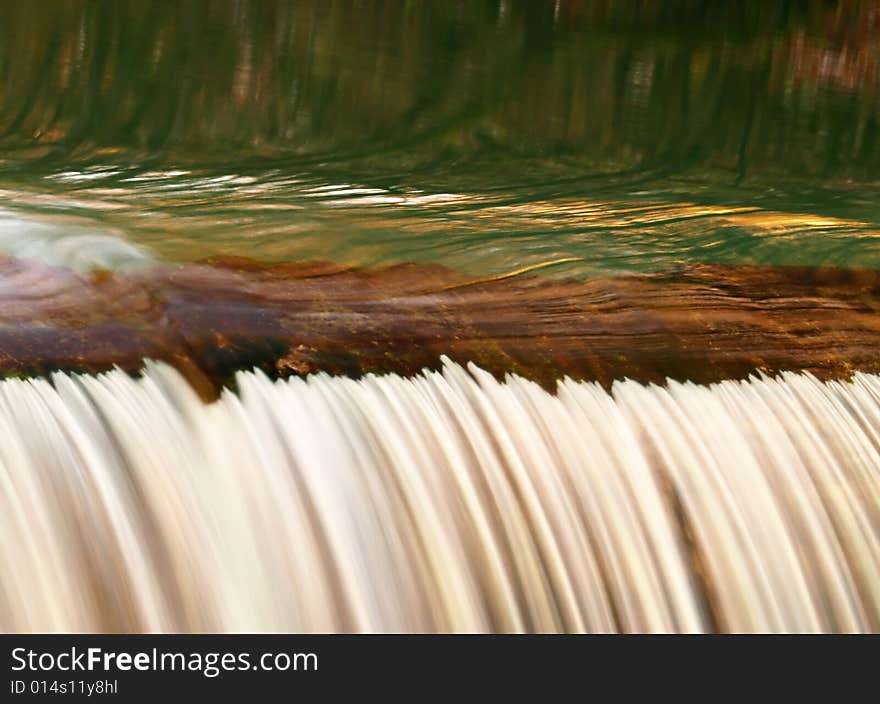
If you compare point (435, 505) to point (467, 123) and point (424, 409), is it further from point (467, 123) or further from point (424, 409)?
point (467, 123)

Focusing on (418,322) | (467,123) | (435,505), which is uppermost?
(467,123)

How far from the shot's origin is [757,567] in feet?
4.45

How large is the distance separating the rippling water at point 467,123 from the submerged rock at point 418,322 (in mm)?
150

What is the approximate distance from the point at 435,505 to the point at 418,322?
24 cm

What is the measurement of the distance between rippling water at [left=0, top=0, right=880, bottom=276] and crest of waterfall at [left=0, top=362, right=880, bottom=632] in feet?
1.25

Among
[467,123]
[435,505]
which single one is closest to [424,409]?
[435,505]

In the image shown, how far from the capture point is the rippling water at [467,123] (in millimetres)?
1916

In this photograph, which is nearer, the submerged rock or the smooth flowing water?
the smooth flowing water

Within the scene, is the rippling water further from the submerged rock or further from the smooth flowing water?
the submerged rock

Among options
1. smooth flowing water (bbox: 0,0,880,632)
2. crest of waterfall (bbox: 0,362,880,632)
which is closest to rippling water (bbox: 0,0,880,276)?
smooth flowing water (bbox: 0,0,880,632)

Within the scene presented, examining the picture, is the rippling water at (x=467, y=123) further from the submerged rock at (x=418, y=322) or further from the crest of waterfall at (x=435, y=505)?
the crest of waterfall at (x=435, y=505)

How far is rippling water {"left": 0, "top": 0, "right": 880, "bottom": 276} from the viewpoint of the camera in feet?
6.29

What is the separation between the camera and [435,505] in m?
1.26

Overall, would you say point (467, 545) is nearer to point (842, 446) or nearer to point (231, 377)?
point (231, 377)
